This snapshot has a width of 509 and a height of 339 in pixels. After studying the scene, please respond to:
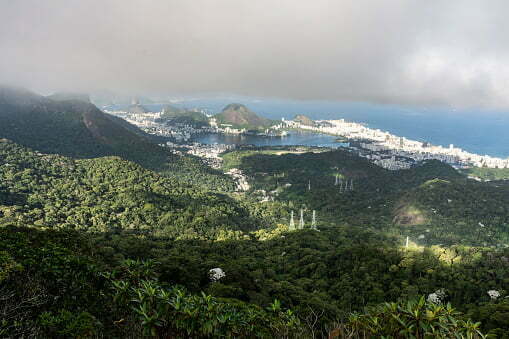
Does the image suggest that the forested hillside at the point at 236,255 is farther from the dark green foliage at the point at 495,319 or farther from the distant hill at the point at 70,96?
the distant hill at the point at 70,96

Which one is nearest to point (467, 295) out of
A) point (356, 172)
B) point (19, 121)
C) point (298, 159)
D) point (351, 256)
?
point (351, 256)

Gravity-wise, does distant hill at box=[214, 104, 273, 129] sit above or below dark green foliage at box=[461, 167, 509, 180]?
above

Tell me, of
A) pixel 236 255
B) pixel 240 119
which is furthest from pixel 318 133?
pixel 236 255

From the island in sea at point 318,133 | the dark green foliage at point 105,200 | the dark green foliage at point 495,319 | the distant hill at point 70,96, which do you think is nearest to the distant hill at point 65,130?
the distant hill at point 70,96

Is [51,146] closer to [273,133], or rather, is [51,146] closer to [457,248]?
[457,248]

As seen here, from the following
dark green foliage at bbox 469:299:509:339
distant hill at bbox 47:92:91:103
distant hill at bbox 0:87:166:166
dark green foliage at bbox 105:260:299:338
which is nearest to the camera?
dark green foliage at bbox 105:260:299:338

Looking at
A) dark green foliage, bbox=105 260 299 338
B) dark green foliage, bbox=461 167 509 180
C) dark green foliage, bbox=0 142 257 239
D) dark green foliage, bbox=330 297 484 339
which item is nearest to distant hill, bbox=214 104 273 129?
dark green foliage, bbox=461 167 509 180

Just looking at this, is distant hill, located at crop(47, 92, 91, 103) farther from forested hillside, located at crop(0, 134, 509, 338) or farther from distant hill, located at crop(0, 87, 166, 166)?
forested hillside, located at crop(0, 134, 509, 338)

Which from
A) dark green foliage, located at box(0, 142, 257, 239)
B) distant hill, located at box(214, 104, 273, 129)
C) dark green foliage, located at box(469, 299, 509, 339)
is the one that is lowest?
dark green foliage, located at box(0, 142, 257, 239)
